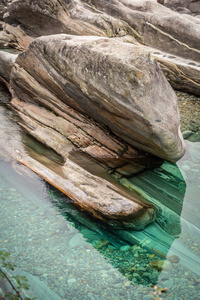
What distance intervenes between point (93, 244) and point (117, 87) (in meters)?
3.07

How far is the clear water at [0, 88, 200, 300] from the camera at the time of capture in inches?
141

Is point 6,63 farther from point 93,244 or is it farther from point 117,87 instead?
point 93,244

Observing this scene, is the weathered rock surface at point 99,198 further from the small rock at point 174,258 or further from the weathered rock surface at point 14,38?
the weathered rock surface at point 14,38

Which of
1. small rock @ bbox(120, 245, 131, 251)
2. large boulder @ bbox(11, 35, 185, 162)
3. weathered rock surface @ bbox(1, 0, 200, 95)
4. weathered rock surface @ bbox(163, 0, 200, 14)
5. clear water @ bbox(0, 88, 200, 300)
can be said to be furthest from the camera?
weathered rock surface @ bbox(163, 0, 200, 14)

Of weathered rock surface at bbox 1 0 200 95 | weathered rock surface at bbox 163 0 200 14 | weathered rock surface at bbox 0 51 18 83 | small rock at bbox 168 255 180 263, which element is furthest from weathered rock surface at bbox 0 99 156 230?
weathered rock surface at bbox 163 0 200 14

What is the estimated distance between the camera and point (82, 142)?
6629 mm

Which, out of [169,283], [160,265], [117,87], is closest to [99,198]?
[160,265]

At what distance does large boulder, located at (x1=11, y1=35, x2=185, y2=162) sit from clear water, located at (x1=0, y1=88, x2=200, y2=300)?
3.71 ft

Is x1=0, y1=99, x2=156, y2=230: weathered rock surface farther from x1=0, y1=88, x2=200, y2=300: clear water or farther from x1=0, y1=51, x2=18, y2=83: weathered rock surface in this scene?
x1=0, y1=51, x2=18, y2=83: weathered rock surface

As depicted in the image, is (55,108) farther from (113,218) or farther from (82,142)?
(113,218)

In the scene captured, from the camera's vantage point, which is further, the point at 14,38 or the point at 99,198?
the point at 14,38

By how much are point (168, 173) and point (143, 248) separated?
246 cm

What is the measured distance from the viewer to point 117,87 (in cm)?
558

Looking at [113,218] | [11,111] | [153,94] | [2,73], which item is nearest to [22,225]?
[113,218]
